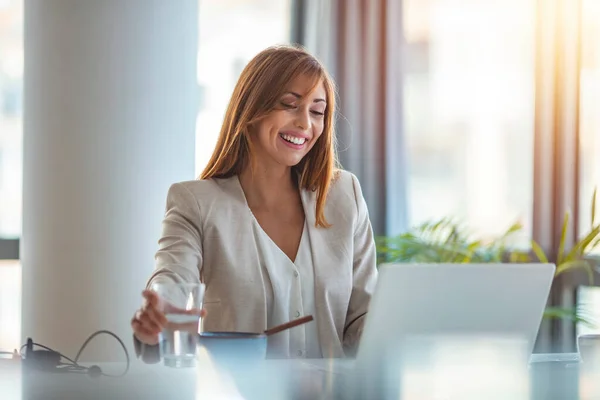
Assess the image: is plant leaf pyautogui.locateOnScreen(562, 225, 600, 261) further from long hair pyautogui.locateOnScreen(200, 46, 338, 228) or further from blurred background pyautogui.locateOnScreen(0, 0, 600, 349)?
long hair pyautogui.locateOnScreen(200, 46, 338, 228)

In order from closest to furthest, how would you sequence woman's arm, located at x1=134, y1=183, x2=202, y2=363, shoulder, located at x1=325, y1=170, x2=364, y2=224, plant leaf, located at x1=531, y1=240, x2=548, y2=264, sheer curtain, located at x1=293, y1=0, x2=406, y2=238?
woman's arm, located at x1=134, y1=183, x2=202, y2=363, shoulder, located at x1=325, y1=170, x2=364, y2=224, plant leaf, located at x1=531, y1=240, x2=548, y2=264, sheer curtain, located at x1=293, y1=0, x2=406, y2=238

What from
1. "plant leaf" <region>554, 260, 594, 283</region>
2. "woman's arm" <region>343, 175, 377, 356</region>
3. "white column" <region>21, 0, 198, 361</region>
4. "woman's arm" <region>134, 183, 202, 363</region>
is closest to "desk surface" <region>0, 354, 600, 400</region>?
"woman's arm" <region>134, 183, 202, 363</region>

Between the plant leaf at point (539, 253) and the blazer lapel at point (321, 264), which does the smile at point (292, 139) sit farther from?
the plant leaf at point (539, 253)

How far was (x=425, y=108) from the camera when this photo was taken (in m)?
3.99

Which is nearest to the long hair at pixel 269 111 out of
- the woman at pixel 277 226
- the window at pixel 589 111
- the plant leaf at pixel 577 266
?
the woman at pixel 277 226

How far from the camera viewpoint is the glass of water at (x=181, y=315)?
57.4 inches

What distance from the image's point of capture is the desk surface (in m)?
1.30

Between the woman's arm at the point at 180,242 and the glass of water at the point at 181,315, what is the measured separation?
1.51 ft

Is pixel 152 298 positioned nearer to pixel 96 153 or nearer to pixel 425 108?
pixel 96 153

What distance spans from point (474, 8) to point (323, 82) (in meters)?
1.95

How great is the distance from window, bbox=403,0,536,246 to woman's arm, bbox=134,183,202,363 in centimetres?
199

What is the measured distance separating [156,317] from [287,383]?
0.85ft

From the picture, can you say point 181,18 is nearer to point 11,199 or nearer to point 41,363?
point 11,199

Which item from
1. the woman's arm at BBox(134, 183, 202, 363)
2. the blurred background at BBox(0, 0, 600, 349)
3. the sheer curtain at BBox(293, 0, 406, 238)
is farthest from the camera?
the sheer curtain at BBox(293, 0, 406, 238)
